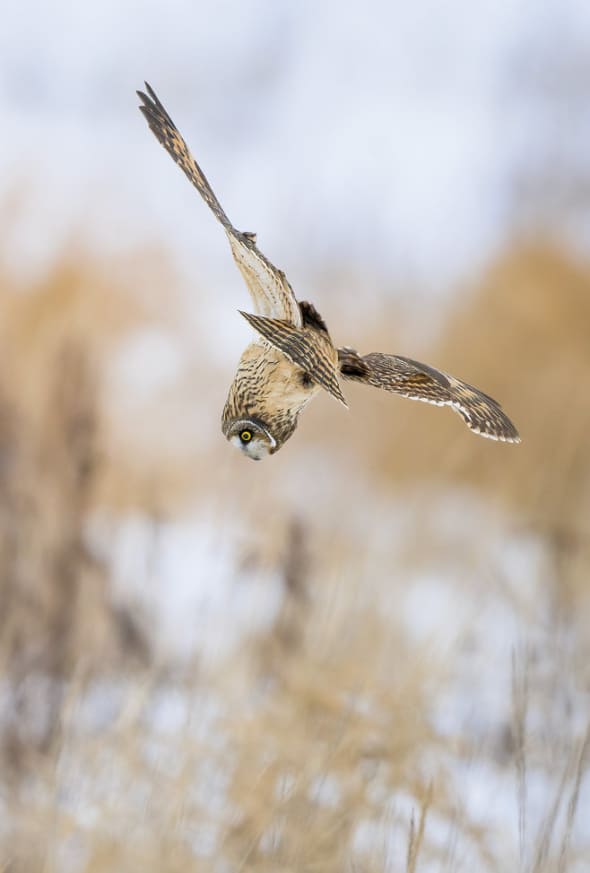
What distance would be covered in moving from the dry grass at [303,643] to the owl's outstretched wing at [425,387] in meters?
0.36

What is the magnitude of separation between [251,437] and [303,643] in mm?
1235

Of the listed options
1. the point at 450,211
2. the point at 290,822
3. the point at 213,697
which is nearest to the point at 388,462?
the point at 450,211

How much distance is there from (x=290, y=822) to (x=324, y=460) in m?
1.61

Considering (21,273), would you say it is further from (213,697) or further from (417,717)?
(417,717)

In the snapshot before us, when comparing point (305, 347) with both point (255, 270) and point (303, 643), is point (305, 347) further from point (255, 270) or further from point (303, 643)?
point (303, 643)

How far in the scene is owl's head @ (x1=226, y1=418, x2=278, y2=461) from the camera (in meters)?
0.25

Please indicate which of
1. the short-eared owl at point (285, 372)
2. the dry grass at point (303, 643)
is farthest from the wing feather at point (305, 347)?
the dry grass at point (303, 643)

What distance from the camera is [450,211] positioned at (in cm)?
278

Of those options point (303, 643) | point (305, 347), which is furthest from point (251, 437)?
point (303, 643)

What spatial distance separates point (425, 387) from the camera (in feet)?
0.92

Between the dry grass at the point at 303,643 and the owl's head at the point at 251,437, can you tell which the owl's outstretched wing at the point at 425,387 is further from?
the dry grass at the point at 303,643

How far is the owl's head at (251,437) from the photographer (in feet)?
0.82

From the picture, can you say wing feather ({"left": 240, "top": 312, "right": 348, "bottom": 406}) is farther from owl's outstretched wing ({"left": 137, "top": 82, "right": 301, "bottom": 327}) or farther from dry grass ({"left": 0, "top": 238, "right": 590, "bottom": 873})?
dry grass ({"left": 0, "top": 238, "right": 590, "bottom": 873})

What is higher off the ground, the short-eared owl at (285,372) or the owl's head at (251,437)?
the short-eared owl at (285,372)
